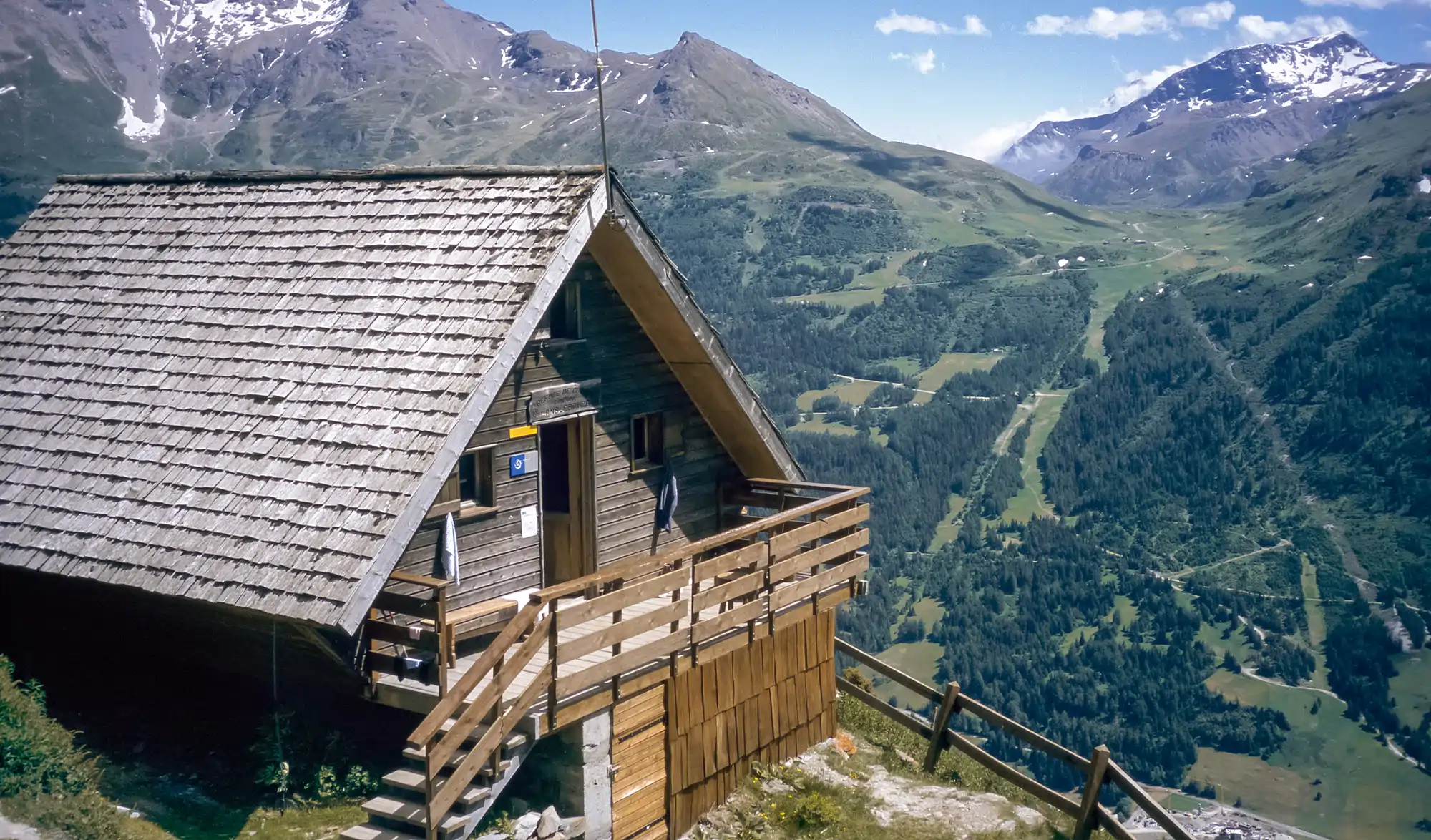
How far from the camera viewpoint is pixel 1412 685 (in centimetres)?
16450

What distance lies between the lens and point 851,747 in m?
16.3

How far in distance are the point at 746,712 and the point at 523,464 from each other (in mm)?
3790

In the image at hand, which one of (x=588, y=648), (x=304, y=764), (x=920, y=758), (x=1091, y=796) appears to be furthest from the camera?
(x=920, y=758)

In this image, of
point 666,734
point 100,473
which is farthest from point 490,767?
point 100,473

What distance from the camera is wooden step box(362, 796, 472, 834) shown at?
10391 mm

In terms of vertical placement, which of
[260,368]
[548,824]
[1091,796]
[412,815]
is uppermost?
[260,368]

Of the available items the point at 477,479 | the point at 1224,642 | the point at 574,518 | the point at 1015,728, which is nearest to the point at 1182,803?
the point at 1224,642

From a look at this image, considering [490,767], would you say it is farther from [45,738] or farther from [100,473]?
[100,473]

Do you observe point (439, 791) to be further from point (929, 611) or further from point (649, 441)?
point (929, 611)

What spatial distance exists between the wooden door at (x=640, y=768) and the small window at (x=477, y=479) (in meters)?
2.65

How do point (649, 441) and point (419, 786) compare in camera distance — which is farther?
point (649, 441)

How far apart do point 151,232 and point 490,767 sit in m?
9.02

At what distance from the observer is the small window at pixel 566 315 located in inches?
547

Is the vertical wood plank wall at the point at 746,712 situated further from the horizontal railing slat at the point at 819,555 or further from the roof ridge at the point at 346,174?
the roof ridge at the point at 346,174
